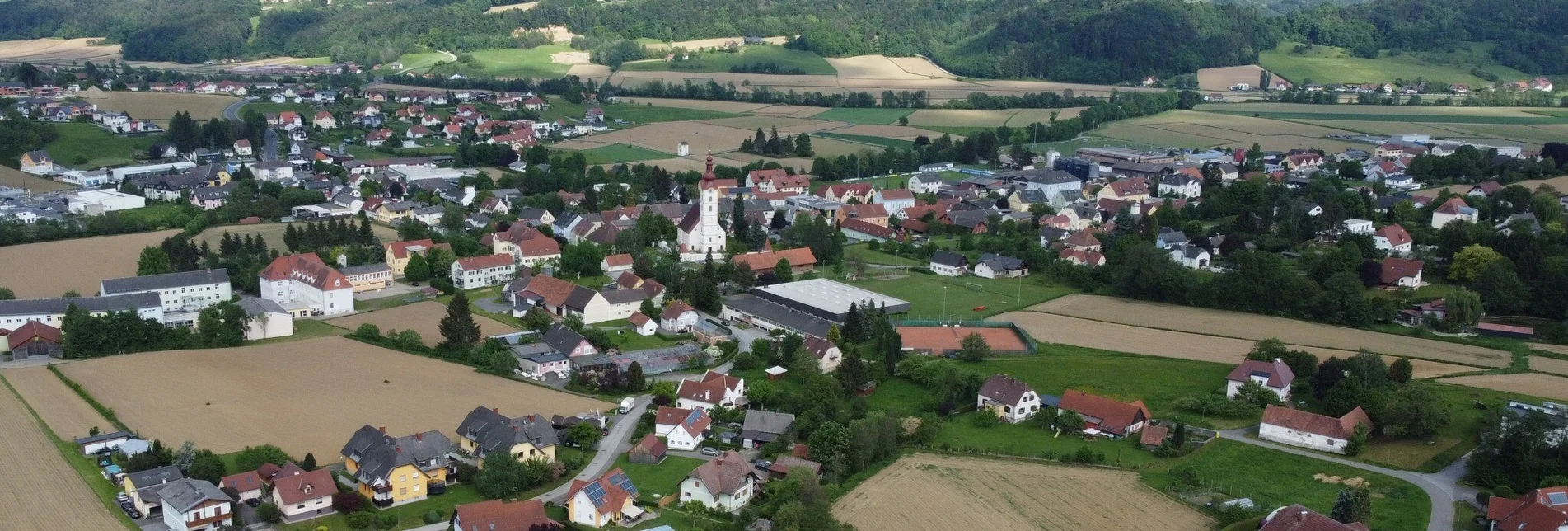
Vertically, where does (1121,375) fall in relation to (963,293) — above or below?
above

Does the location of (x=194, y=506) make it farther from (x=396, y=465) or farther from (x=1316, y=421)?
(x=1316, y=421)

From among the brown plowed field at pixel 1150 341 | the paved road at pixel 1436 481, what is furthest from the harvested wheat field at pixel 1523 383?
the paved road at pixel 1436 481

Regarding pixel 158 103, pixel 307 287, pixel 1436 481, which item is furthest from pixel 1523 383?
pixel 158 103

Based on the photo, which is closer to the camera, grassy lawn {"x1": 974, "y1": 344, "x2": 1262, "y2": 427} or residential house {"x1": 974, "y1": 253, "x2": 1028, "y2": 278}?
grassy lawn {"x1": 974, "y1": 344, "x2": 1262, "y2": 427}

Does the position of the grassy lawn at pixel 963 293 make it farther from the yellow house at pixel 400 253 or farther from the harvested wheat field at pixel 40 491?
the harvested wheat field at pixel 40 491

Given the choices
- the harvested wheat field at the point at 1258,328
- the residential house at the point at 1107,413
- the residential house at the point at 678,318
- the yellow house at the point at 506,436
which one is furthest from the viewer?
the residential house at the point at 678,318

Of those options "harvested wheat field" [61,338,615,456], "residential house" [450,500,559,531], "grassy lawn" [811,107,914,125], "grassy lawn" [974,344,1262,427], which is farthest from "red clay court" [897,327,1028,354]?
"grassy lawn" [811,107,914,125]

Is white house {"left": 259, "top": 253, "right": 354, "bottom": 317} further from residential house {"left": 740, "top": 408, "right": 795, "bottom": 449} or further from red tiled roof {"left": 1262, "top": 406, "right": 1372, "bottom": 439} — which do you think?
red tiled roof {"left": 1262, "top": 406, "right": 1372, "bottom": 439}
